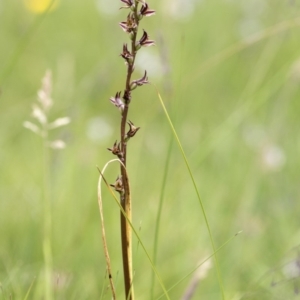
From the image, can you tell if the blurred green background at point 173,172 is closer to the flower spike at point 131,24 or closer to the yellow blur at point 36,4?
the flower spike at point 131,24

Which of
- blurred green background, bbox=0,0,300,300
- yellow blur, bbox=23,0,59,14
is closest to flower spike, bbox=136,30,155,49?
blurred green background, bbox=0,0,300,300

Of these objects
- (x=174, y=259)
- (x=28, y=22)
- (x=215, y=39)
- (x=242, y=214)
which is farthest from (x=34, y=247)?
(x=28, y=22)

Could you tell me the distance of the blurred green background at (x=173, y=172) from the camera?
1.97m

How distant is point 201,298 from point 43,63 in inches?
141

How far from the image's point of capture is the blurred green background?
197cm

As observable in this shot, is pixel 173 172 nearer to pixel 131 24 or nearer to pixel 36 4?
pixel 131 24

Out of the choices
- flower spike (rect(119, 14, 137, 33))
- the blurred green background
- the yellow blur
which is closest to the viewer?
flower spike (rect(119, 14, 137, 33))

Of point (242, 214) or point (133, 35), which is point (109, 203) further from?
point (133, 35)

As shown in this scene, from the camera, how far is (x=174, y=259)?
89.0 inches

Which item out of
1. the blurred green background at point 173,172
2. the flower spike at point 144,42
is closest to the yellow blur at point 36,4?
the blurred green background at point 173,172

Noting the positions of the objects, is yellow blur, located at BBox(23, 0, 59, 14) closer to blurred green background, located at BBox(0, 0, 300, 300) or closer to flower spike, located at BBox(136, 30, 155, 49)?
blurred green background, located at BBox(0, 0, 300, 300)

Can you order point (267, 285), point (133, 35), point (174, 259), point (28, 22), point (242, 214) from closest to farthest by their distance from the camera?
point (133, 35)
point (267, 285)
point (174, 259)
point (242, 214)
point (28, 22)

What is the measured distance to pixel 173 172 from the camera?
313 centimetres

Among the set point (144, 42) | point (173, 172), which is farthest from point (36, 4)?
point (144, 42)
